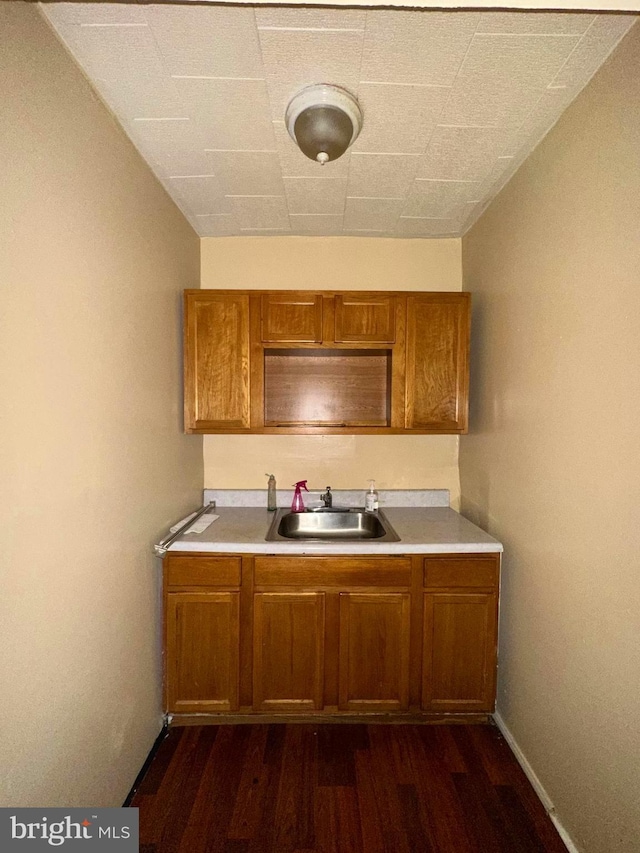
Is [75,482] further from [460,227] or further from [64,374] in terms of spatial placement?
[460,227]

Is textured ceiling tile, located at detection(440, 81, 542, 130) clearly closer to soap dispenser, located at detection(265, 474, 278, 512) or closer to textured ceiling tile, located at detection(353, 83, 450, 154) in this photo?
textured ceiling tile, located at detection(353, 83, 450, 154)

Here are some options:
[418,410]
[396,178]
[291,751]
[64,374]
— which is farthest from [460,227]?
[291,751]

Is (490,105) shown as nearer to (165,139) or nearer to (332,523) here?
(165,139)

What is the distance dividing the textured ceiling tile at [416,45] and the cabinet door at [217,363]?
48.0 inches

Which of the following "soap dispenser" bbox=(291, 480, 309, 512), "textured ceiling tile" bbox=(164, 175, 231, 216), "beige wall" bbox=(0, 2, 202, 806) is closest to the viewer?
"beige wall" bbox=(0, 2, 202, 806)

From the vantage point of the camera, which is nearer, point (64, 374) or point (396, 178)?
point (64, 374)

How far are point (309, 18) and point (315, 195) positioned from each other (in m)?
0.95

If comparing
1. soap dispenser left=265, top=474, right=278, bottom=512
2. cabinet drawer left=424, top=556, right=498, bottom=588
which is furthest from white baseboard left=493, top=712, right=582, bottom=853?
soap dispenser left=265, top=474, right=278, bottom=512

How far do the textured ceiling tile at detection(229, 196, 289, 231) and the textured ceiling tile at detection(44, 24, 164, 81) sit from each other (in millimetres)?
815

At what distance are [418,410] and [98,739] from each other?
6.32 feet

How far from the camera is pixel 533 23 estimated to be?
4.01ft

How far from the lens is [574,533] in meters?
1.52

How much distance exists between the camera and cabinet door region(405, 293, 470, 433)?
7.77 feet

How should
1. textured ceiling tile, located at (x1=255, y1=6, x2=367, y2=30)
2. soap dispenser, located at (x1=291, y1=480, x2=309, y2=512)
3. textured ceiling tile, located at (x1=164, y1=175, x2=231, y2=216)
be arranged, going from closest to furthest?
textured ceiling tile, located at (x1=255, y1=6, x2=367, y2=30) → textured ceiling tile, located at (x1=164, y1=175, x2=231, y2=216) → soap dispenser, located at (x1=291, y1=480, x2=309, y2=512)
